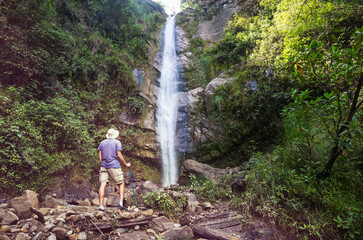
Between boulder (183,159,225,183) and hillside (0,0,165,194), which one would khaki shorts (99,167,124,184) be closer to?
hillside (0,0,165,194)

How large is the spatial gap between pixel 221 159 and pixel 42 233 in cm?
680

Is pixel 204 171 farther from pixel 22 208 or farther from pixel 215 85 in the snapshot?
pixel 22 208

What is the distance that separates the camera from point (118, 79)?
837cm

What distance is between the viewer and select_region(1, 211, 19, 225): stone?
8.69 feet

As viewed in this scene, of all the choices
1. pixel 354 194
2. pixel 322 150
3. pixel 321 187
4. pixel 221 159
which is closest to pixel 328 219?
pixel 321 187

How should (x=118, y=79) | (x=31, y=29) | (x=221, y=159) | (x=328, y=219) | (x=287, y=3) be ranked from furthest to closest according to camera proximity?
1. (x=118, y=79)
2. (x=221, y=159)
3. (x=287, y=3)
4. (x=31, y=29)
5. (x=328, y=219)

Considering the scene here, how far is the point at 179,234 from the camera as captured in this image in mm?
2738

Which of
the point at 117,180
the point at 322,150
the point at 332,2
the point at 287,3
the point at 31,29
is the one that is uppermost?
the point at 287,3

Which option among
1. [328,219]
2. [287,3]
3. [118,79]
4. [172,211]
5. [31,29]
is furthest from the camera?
[118,79]

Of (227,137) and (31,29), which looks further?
(227,137)

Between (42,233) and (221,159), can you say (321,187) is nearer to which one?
(42,233)

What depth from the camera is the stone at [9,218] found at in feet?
8.69

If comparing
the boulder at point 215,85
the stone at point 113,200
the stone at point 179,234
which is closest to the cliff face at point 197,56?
the boulder at point 215,85

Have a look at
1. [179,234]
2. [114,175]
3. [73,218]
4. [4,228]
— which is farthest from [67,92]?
[179,234]
